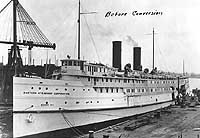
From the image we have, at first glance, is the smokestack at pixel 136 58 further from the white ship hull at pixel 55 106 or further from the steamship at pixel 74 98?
the white ship hull at pixel 55 106

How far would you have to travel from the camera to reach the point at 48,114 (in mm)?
17594

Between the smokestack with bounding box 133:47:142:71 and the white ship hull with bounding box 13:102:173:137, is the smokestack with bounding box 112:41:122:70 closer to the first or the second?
the smokestack with bounding box 133:47:142:71

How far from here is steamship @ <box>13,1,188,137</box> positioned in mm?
16672

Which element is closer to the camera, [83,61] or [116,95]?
[83,61]

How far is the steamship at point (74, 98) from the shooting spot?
16.7 metres

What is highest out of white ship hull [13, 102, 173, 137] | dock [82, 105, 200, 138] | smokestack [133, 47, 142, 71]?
smokestack [133, 47, 142, 71]

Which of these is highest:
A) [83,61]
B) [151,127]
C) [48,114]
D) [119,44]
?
[119,44]

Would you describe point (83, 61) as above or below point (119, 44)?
below

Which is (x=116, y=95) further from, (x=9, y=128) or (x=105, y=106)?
(x=9, y=128)

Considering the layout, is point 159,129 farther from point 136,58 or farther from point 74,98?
point 136,58

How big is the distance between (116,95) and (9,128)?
13661mm

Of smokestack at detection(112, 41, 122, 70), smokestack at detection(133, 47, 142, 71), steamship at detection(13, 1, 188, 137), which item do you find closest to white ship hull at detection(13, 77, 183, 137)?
steamship at detection(13, 1, 188, 137)

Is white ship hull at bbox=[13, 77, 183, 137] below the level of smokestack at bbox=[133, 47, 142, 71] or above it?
below

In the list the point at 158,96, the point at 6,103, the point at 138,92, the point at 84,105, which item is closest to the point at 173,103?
the point at 158,96
